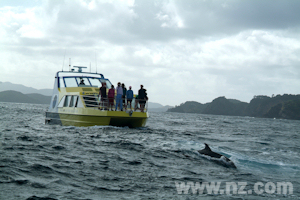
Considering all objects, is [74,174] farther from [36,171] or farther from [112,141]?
[112,141]

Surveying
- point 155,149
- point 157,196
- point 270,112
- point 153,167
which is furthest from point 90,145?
point 270,112

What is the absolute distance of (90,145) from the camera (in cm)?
1130

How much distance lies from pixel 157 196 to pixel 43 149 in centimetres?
578

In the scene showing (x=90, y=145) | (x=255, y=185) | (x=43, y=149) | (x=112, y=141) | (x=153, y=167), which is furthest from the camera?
(x=112, y=141)

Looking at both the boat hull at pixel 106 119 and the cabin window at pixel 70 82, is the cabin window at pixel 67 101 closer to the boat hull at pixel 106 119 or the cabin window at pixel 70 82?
the boat hull at pixel 106 119

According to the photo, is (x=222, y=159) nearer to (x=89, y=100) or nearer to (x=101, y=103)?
(x=101, y=103)

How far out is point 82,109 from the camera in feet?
58.0

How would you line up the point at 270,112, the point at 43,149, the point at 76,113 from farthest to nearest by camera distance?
the point at 270,112 → the point at 76,113 → the point at 43,149

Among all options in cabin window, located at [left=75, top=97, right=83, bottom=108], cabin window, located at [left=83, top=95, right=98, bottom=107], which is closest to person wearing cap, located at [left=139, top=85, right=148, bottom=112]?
cabin window, located at [left=83, top=95, right=98, bottom=107]

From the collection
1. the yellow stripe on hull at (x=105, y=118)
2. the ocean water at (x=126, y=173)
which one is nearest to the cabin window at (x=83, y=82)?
the yellow stripe on hull at (x=105, y=118)

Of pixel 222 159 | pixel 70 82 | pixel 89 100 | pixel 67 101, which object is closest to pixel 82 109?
pixel 89 100

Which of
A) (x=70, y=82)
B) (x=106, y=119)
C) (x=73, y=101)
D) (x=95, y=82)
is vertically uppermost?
(x=95, y=82)

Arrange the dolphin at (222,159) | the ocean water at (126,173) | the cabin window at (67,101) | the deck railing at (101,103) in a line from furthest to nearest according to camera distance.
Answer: the cabin window at (67,101) < the deck railing at (101,103) < the dolphin at (222,159) < the ocean water at (126,173)

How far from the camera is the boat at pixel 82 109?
56.5 ft
